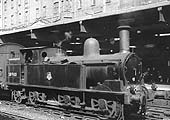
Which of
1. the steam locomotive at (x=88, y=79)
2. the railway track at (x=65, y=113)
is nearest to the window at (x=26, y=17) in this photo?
the steam locomotive at (x=88, y=79)

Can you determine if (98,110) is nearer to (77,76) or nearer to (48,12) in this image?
(77,76)

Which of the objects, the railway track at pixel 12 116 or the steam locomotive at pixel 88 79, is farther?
the railway track at pixel 12 116

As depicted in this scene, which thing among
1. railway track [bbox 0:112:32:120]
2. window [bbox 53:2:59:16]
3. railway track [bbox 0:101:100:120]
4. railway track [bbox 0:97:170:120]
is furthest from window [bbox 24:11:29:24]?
railway track [bbox 0:112:32:120]

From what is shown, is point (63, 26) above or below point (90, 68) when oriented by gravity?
above

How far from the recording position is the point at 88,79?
10820 millimetres

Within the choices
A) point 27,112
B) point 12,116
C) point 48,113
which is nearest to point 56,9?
point 27,112

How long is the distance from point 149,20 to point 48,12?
33.4 metres

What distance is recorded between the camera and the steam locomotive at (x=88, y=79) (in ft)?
31.0

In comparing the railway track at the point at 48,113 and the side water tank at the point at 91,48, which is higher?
the side water tank at the point at 91,48

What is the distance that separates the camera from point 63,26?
46.2ft

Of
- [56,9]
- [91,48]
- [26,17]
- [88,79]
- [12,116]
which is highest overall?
[56,9]

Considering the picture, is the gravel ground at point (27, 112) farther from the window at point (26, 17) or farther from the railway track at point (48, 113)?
the window at point (26, 17)

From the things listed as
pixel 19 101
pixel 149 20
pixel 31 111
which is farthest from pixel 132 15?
pixel 19 101

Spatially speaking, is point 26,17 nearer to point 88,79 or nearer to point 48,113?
point 48,113
